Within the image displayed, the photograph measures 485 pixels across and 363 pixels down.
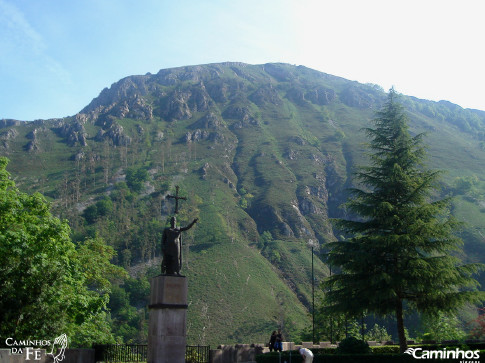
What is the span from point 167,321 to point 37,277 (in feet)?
20.3

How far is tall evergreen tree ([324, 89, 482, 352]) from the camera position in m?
21.7

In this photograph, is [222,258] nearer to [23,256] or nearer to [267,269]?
[267,269]

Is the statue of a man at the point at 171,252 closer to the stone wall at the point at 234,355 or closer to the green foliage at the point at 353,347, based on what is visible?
the stone wall at the point at 234,355

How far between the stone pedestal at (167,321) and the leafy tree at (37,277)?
4862 millimetres

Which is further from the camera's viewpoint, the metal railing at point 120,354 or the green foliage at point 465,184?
the green foliage at point 465,184

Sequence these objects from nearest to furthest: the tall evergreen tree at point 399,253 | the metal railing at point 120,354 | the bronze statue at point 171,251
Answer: the bronze statue at point 171,251 < the metal railing at point 120,354 < the tall evergreen tree at point 399,253

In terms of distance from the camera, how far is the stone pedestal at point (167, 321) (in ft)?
53.5

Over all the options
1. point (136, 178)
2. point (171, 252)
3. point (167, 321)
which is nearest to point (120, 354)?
point (167, 321)

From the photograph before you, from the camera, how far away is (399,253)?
22.4 metres

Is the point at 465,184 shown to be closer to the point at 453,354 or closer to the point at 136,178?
the point at 136,178

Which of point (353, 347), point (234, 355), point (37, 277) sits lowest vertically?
point (234, 355)

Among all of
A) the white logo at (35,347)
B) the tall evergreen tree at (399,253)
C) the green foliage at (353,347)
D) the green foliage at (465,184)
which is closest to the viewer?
the white logo at (35,347)

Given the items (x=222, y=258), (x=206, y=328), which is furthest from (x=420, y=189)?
(x=222, y=258)

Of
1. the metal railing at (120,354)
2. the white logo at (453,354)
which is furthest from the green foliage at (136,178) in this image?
the white logo at (453,354)
